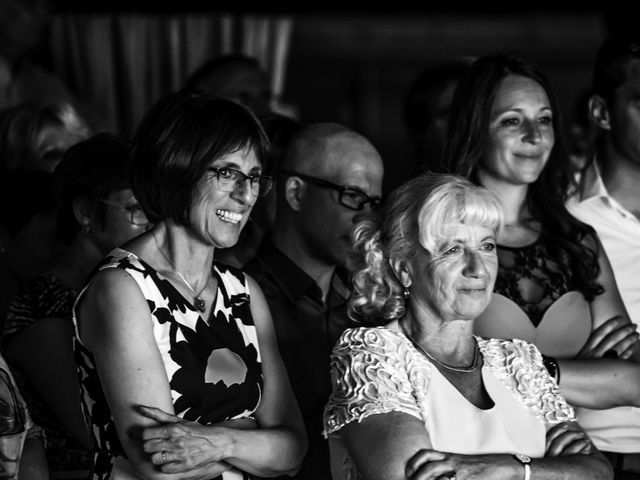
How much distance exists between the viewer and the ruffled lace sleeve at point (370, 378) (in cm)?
256

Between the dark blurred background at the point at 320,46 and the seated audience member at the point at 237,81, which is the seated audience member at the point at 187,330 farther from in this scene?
the dark blurred background at the point at 320,46

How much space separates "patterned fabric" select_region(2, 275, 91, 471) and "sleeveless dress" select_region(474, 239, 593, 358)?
118cm

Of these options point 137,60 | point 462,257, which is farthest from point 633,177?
point 137,60

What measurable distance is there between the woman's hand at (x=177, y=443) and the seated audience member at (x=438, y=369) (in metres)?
0.31

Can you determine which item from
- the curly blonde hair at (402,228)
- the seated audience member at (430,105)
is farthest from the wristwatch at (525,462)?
the seated audience member at (430,105)

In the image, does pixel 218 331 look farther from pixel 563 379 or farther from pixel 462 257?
pixel 563 379

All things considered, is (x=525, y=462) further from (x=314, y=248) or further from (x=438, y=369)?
(x=314, y=248)

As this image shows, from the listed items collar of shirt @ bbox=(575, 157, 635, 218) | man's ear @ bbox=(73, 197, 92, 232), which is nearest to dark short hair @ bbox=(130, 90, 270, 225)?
man's ear @ bbox=(73, 197, 92, 232)

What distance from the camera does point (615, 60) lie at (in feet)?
12.0

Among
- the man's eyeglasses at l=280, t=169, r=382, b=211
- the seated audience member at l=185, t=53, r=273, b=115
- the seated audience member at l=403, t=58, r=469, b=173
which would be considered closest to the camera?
the man's eyeglasses at l=280, t=169, r=382, b=211

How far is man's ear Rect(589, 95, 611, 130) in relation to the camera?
370cm

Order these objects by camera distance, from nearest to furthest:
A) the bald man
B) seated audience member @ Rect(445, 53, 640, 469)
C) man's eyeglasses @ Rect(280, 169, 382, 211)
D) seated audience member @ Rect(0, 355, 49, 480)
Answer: seated audience member @ Rect(0, 355, 49, 480), seated audience member @ Rect(445, 53, 640, 469), the bald man, man's eyeglasses @ Rect(280, 169, 382, 211)

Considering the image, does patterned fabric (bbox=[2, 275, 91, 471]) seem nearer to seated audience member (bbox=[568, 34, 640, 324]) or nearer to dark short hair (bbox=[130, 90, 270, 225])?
dark short hair (bbox=[130, 90, 270, 225])

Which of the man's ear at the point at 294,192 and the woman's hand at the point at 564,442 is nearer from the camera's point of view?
the woman's hand at the point at 564,442
